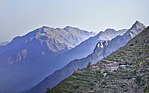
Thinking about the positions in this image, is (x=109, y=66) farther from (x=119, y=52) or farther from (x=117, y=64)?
(x=119, y=52)

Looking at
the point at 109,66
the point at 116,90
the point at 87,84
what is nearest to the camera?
the point at 116,90

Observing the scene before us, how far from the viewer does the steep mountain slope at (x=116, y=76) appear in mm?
137000

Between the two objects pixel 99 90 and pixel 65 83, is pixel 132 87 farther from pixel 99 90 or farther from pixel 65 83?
pixel 65 83

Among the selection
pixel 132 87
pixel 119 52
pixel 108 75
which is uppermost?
pixel 119 52

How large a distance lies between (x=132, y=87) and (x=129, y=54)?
108 ft

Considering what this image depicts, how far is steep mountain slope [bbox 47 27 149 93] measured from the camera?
449 ft

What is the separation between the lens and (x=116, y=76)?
14550 cm

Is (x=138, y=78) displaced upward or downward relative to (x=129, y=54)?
downward

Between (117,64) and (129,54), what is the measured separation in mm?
11560

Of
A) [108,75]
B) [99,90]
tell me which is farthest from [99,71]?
[99,90]

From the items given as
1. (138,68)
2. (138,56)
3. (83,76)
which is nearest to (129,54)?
(138,56)

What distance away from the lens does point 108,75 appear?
14862cm

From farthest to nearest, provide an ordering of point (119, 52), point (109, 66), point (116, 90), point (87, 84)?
point (119, 52) < point (109, 66) < point (87, 84) < point (116, 90)

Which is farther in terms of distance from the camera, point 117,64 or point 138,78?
point 117,64
